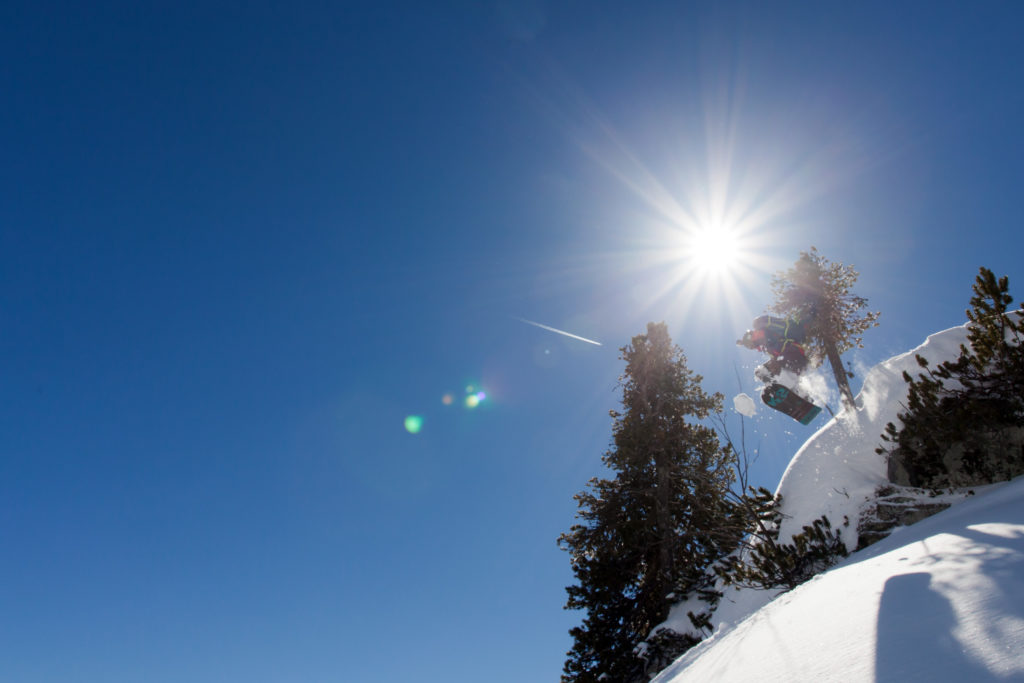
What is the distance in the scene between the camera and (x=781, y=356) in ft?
62.3

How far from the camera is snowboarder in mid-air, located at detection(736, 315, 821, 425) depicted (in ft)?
47.5

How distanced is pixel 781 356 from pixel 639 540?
9677mm

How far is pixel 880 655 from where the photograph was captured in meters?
2.32

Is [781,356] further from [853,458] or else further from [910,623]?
[910,623]

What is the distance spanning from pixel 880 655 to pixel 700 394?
1774cm

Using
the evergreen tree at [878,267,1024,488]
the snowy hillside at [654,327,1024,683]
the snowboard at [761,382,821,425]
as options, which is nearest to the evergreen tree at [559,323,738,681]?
the snowboard at [761,382,821,425]

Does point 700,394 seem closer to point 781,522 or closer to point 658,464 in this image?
point 658,464

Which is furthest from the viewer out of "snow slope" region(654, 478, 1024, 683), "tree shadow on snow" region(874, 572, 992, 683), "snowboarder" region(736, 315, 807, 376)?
"snowboarder" region(736, 315, 807, 376)

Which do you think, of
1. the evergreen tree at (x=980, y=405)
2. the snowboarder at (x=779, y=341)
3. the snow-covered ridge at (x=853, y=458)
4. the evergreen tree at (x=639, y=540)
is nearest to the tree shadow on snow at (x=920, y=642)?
the evergreen tree at (x=980, y=405)

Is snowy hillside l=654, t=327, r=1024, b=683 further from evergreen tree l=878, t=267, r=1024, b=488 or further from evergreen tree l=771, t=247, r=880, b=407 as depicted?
evergreen tree l=771, t=247, r=880, b=407

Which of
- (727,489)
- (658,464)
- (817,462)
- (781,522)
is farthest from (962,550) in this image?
(658,464)

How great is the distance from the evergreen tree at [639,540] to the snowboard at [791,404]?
6.98 ft

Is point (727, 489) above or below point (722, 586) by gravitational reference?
above

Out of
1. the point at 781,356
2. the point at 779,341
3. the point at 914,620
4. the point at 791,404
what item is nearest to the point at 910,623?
the point at 914,620
